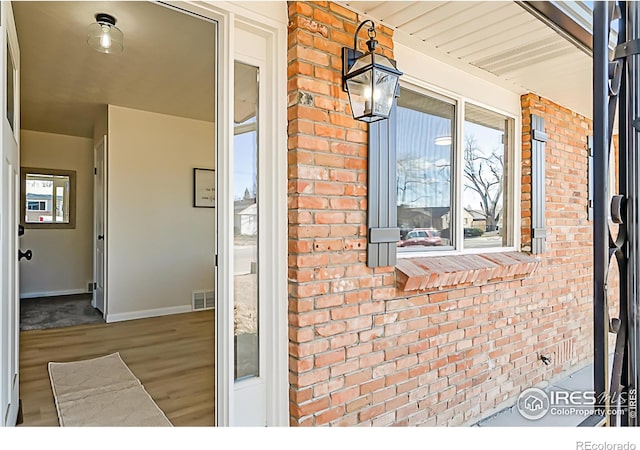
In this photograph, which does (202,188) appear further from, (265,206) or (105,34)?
(265,206)

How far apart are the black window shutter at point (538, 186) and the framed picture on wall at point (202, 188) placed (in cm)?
383

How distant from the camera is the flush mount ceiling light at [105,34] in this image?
261 cm

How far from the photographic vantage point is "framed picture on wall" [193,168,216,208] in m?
5.38

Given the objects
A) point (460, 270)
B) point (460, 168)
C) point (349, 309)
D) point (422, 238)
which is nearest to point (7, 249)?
point (349, 309)

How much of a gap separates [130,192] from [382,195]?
3.73 meters

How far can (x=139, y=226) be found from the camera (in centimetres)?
496

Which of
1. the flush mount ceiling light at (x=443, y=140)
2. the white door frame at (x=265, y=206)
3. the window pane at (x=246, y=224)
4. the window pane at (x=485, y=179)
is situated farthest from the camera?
the window pane at (x=485, y=179)

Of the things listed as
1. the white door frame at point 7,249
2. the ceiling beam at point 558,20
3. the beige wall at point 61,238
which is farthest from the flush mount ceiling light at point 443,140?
the beige wall at point 61,238

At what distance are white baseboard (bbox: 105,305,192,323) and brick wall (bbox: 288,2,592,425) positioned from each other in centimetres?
354

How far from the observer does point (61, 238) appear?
6.28 m

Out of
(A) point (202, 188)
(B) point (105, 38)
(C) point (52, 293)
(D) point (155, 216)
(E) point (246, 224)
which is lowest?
(C) point (52, 293)

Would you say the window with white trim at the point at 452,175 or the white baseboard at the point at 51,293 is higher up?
the window with white trim at the point at 452,175

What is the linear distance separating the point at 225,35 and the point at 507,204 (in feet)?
8.65

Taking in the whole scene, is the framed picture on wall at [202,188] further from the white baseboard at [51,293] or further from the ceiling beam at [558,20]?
the ceiling beam at [558,20]
